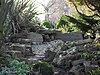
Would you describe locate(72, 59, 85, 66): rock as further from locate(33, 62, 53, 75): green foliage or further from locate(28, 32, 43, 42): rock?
locate(28, 32, 43, 42): rock

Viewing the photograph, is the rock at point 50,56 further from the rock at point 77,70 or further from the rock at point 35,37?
the rock at point 35,37

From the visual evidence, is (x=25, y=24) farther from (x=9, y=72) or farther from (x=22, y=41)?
(x=9, y=72)

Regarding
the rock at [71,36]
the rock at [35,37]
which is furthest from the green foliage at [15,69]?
the rock at [71,36]

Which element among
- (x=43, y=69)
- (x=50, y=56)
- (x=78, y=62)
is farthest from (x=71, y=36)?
(x=43, y=69)

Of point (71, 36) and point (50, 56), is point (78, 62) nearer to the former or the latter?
point (50, 56)

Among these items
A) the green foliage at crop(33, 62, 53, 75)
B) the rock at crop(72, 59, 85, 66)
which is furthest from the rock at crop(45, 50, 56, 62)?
the green foliage at crop(33, 62, 53, 75)

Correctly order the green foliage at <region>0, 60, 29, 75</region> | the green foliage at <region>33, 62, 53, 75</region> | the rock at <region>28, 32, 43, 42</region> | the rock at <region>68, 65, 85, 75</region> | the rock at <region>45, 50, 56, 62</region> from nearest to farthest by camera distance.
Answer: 1. the green foliage at <region>0, 60, 29, 75</region>
2. the green foliage at <region>33, 62, 53, 75</region>
3. the rock at <region>68, 65, 85, 75</region>
4. the rock at <region>45, 50, 56, 62</region>
5. the rock at <region>28, 32, 43, 42</region>

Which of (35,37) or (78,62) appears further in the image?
(35,37)

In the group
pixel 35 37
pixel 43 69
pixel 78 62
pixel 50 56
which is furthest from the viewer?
pixel 35 37

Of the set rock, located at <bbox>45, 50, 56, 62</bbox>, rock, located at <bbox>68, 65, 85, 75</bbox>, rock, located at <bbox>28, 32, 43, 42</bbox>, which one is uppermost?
rock, located at <bbox>28, 32, 43, 42</bbox>

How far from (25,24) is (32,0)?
991 millimetres

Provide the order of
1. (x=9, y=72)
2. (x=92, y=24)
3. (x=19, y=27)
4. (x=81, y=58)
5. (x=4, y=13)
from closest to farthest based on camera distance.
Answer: (x=9, y=72) → (x=4, y=13) → (x=81, y=58) → (x=92, y=24) → (x=19, y=27)

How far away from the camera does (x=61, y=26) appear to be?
33.8 ft

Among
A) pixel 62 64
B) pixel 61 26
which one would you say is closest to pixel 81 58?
pixel 62 64
